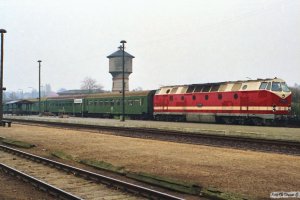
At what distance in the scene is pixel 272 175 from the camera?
35.2ft

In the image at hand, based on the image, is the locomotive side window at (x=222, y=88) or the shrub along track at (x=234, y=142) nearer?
the shrub along track at (x=234, y=142)

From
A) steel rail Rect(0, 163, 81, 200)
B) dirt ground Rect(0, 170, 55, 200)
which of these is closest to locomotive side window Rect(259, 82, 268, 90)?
steel rail Rect(0, 163, 81, 200)

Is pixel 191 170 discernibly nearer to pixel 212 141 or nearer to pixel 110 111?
pixel 212 141

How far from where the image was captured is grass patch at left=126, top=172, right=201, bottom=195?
8758 millimetres

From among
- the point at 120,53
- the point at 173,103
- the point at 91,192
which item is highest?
the point at 120,53

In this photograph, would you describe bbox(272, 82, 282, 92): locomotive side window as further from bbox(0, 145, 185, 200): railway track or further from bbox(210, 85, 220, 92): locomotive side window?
bbox(0, 145, 185, 200): railway track

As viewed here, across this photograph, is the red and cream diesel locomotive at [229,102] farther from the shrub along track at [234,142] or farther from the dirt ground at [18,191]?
the dirt ground at [18,191]

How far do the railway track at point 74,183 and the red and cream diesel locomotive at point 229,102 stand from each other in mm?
18771

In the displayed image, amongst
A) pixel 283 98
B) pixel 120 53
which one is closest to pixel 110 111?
pixel 283 98

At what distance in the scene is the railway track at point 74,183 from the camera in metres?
8.55

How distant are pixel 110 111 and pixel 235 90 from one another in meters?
21.6

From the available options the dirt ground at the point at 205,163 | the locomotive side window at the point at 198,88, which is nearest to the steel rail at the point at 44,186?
the dirt ground at the point at 205,163

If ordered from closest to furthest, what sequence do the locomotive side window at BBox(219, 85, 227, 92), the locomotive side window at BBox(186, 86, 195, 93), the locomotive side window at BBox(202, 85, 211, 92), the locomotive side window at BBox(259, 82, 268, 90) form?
the locomotive side window at BBox(259, 82, 268, 90), the locomotive side window at BBox(219, 85, 227, 92), the locomotive side window at BBox(202, 85, 211, 92), the locomotive side window at BBox(186, 86, 195, 93)

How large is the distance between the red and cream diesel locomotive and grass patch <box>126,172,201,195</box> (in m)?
18.9
